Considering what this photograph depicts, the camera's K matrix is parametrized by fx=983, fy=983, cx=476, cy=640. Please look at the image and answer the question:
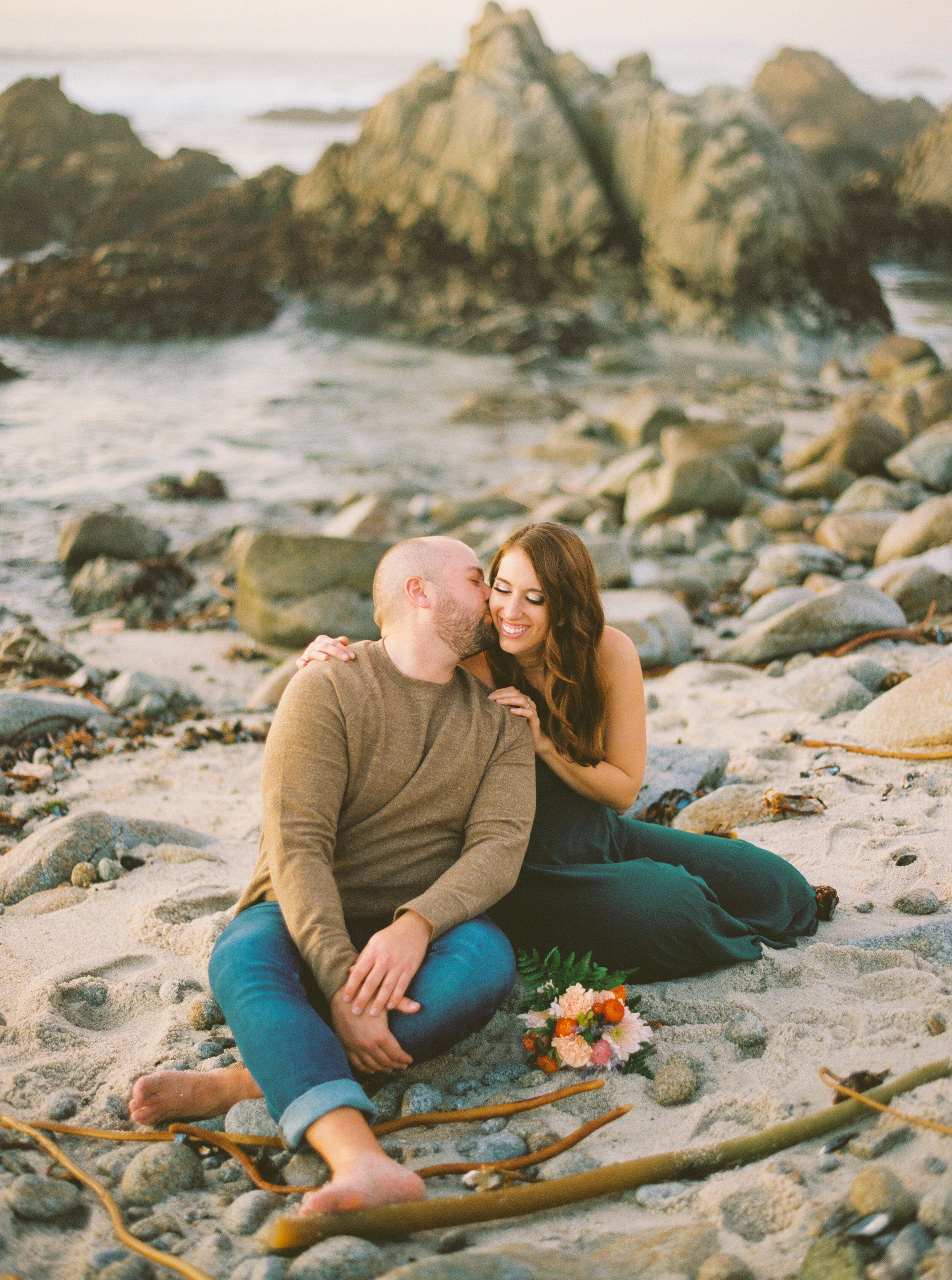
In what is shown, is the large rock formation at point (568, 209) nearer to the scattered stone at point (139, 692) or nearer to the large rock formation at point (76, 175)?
the large rock formation at point (76, 175)

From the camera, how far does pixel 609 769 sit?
10.4 feet

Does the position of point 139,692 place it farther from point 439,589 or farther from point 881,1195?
point 881,1195

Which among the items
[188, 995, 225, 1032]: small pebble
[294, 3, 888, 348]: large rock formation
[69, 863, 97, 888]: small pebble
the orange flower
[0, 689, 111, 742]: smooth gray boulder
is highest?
[294, 3, 888, 348]: large rock formation

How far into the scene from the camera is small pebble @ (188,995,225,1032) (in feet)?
9.79

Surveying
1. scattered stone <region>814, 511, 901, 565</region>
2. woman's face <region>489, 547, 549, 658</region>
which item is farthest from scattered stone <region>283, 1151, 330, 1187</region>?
scattered stone <region>814, 511, 901, 565</region>

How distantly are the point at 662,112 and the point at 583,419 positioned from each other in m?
11.9

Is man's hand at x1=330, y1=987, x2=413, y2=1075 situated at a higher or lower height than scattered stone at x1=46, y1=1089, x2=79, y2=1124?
higher

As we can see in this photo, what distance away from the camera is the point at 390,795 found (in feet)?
9.34

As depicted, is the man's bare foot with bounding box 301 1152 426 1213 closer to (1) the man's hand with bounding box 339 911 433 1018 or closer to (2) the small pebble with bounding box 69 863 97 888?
(1) the man's hand with bounding box 339 911 433 1018

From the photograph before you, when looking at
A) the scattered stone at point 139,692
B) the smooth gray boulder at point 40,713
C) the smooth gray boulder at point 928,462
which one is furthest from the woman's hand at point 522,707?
the smooth gray boulder at point 928,462

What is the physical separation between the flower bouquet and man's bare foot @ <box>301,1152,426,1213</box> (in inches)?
24.2

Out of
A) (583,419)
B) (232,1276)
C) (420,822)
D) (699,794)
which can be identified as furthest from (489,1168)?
(583,419)

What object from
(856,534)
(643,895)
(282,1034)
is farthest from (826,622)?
(282,1034)

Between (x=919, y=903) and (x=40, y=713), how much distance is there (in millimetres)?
4548
